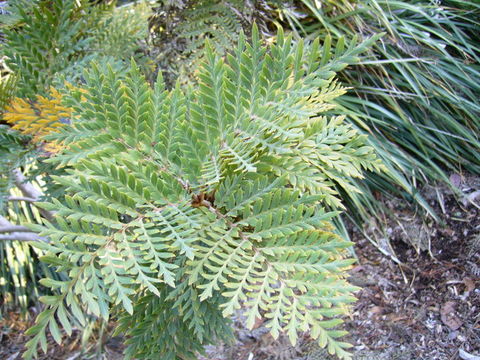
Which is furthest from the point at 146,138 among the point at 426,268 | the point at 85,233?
the point at 426,268

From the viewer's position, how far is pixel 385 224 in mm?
Answer: 2086

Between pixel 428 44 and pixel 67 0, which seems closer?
pixel 67 0

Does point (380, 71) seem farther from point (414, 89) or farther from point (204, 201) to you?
point (204, 201)

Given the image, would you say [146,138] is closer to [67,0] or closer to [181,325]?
[181,325]

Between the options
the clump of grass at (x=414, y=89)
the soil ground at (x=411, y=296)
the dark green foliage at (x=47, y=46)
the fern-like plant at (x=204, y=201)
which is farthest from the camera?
the clump of grass at (x=414, y=89)

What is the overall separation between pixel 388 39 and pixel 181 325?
6.00 feet

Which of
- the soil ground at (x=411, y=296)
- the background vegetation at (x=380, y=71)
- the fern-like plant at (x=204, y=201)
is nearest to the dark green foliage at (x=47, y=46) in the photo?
the background vegetation at (x=380, y=71)

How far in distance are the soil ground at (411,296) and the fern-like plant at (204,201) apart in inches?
30.3

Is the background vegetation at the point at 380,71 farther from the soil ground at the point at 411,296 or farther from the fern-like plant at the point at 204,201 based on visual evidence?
the fern-like plant at the point at 204,201

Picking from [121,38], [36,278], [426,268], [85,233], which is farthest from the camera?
[36,278]

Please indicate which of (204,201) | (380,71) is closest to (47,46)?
(204,201)

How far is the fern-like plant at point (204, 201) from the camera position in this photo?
705mm

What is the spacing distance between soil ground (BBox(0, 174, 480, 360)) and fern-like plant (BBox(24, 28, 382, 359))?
0.77 metres

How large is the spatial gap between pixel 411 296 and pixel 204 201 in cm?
133
